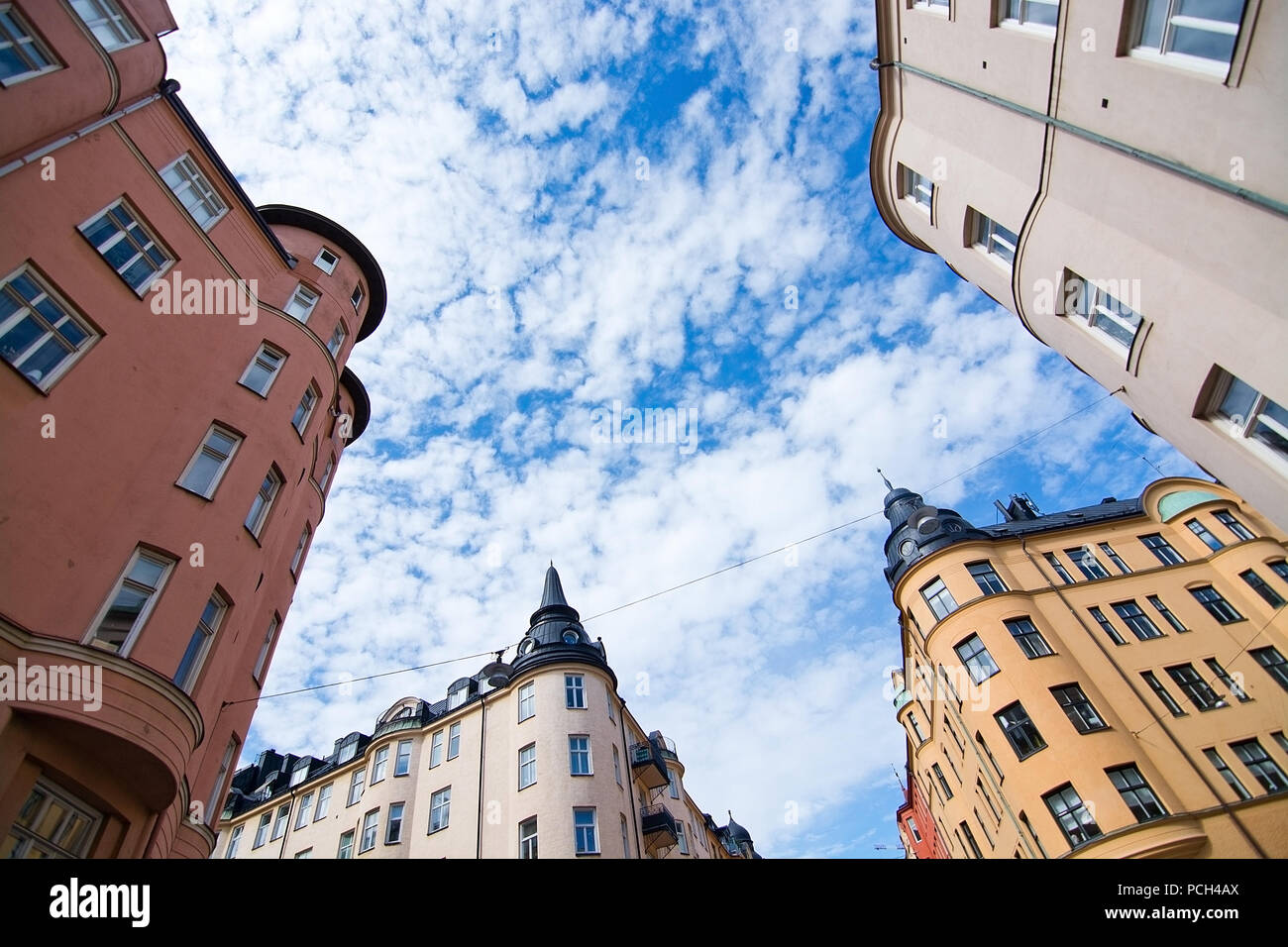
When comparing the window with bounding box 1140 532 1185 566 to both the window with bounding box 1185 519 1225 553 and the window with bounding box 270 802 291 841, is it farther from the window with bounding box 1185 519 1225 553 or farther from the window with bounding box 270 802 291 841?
the window with bounding box 270 802 291 841

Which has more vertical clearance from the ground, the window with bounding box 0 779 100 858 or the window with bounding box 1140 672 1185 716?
the window with bounding box 1140 672 1185 716

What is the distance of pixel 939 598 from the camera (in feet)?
100

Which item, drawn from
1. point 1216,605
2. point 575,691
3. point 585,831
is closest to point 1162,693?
point 1216,605

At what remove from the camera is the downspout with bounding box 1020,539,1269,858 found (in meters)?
21.2

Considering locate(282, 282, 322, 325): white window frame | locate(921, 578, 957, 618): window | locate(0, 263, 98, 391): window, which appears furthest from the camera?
locate(921, 578, 957, 618): window

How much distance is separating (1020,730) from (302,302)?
29.0 meters

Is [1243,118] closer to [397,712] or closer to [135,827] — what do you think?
[135,827]

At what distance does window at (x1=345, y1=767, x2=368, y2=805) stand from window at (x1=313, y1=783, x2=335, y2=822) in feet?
5.28

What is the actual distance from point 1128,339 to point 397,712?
38097mm

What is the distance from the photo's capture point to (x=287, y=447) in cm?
1609

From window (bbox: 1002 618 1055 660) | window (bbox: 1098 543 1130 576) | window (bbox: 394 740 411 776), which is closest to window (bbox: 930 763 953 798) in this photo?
window (bbox: 1002 618 1055 660)

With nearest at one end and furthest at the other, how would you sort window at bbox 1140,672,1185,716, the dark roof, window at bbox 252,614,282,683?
window at bbox 252,614,282,683, window at bbox 1140,672,1185,716, the dark roof

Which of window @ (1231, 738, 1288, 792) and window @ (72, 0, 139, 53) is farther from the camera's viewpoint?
window @ (1231, 738, 1288, 792)
